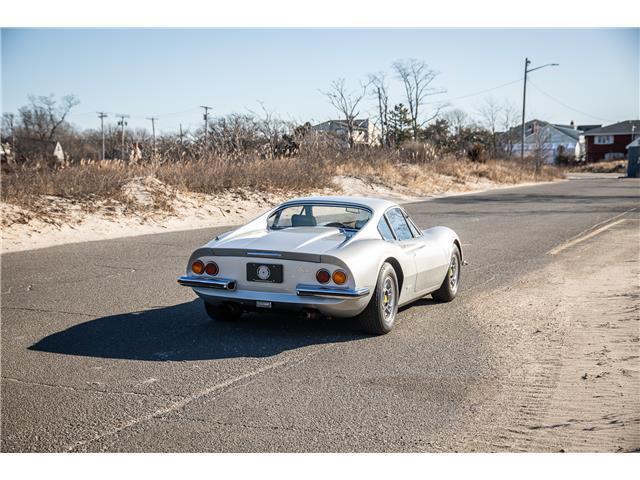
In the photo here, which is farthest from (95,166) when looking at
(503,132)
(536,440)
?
(503,132)

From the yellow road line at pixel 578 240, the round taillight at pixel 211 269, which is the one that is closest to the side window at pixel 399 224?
the round taillight at pixel 211 269

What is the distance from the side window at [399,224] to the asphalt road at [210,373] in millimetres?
833

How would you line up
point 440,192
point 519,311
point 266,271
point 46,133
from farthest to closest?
point 46,133 → point 440,192 → point 519,311 → point 266,271

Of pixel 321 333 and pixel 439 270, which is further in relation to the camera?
pixel 439 270

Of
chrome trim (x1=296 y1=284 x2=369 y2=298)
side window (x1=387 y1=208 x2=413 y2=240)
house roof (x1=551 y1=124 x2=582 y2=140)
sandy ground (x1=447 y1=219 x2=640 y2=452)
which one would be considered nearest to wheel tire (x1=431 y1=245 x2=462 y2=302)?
sandy ground (x1=447 y1=219 x2=640 y2=452)

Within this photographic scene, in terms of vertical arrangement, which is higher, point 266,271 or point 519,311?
point 266,271

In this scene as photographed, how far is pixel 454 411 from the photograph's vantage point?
493 cm

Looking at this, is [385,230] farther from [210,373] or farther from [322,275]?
[210,373]

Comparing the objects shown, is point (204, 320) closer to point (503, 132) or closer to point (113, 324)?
point (113, 324)

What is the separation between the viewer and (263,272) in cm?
678

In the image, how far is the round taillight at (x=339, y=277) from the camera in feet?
21.5

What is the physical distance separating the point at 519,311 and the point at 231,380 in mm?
3895

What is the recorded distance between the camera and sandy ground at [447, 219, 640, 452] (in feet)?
14.9

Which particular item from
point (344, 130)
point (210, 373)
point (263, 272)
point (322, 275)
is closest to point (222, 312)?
point (263, 272)
